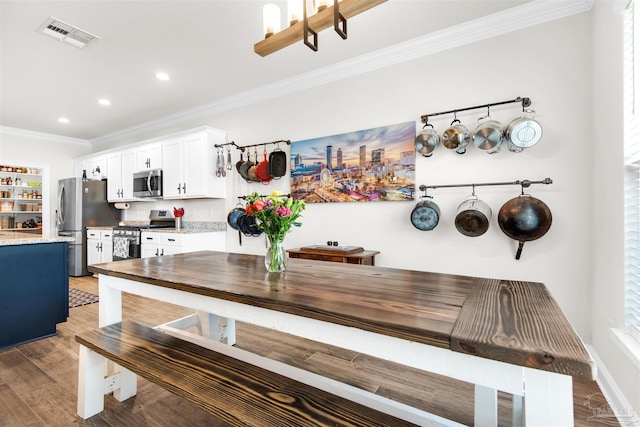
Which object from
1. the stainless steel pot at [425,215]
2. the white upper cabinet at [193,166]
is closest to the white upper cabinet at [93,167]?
the white upper cabinet at [193,166]

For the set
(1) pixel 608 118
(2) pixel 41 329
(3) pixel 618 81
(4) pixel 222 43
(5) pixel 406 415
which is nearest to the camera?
(5) pixel 406 415

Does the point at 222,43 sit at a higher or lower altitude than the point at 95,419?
higher

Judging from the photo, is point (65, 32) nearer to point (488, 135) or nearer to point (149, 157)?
point (149, 157)

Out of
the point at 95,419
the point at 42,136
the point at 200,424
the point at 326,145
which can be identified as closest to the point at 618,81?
the point at 326,145

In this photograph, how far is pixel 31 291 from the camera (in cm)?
271

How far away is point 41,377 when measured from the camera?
81.2 inches

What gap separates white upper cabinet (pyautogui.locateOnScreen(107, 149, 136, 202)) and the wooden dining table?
4.17 meters

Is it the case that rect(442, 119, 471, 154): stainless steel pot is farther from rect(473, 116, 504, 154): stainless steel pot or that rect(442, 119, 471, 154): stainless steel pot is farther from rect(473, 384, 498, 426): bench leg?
rect(473, 384, 498, 426): bench leg

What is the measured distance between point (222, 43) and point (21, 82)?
2.75 meters

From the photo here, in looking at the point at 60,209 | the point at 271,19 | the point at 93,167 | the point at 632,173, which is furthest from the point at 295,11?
the point at 60,209

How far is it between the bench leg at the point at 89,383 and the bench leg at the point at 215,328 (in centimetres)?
69

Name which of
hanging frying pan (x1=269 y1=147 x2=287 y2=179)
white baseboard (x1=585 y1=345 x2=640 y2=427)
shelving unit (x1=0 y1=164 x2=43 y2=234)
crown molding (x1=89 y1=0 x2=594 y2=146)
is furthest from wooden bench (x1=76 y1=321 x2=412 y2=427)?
shelving unit (x1=0 y1=164 x2=43 y2=234)

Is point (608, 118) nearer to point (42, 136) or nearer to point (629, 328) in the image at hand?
point (629, 328)

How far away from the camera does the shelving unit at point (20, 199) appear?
6535 millimetres
